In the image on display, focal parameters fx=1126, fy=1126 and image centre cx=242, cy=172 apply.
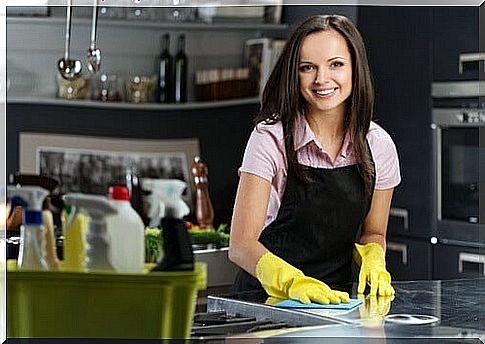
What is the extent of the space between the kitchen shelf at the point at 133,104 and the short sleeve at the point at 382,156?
4.57 ft

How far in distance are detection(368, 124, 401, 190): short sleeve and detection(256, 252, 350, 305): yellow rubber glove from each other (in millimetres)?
139

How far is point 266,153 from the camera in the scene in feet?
3.40

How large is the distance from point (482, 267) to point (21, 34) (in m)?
1.14

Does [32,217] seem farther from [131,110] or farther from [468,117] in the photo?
[131,110]

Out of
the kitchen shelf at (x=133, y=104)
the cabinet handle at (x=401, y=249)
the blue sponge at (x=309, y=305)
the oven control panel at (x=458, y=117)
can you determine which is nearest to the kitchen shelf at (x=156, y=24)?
the kitchen shelf at (x=133, y=104)

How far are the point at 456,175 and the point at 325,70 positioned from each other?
107cm

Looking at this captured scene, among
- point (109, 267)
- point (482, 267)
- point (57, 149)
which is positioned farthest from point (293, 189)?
point (57, 149)

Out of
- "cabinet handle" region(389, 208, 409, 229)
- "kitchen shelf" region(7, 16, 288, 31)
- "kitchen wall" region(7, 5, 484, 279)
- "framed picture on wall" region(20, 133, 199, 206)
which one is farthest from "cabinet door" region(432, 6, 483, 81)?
"framed picture on wall" region(20, 133, 199, 206)

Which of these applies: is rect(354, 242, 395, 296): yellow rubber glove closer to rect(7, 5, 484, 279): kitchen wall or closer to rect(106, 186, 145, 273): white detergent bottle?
rect(106, 186, 145, 273): white detergent bottle

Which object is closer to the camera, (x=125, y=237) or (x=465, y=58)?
(x=125, y=237)

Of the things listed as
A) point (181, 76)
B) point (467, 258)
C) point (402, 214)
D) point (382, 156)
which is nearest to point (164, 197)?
point (382, 156)

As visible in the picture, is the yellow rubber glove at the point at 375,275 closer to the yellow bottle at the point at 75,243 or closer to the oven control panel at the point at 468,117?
the yellow bottle at the point at 75,243

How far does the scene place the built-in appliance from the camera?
1983mm

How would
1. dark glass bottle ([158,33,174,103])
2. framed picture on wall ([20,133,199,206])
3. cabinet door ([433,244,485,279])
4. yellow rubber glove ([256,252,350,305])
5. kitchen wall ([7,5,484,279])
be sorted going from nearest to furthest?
1. yellow rubber glove ([256,252,350,305])
2. cabinet door ([433,244,485,279])
3. kitchen wall ([7,5,484,279])
4. framed picture on wall ([20,133,199,206])
5. dark glass bottle ([158,33,174,103])
